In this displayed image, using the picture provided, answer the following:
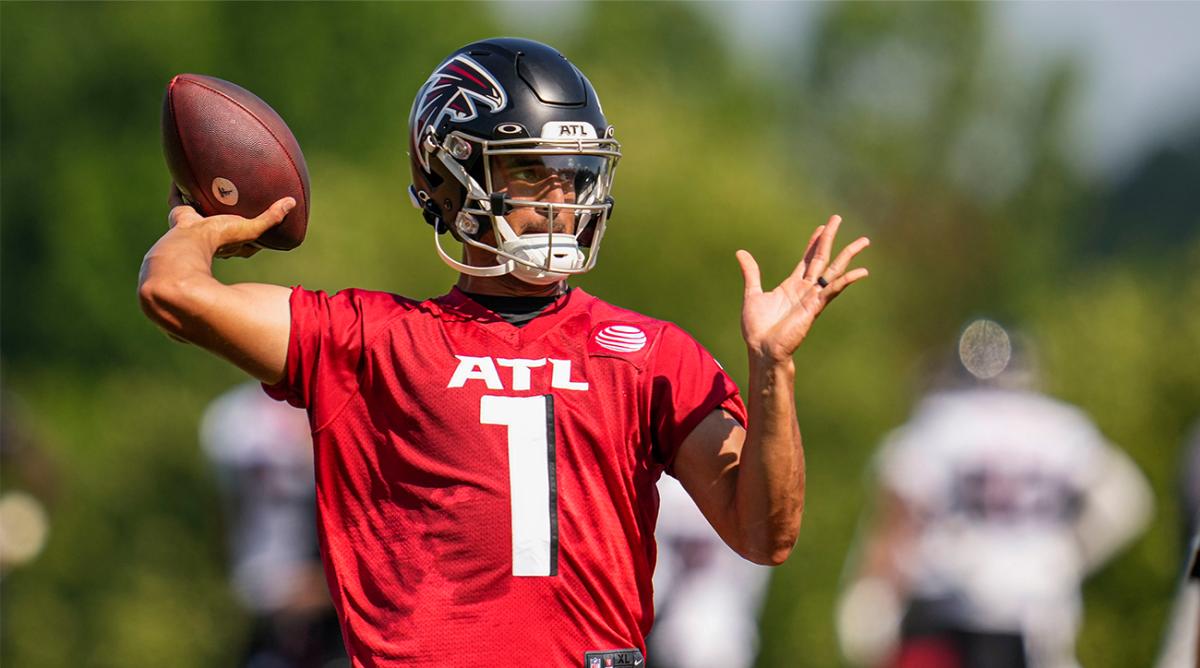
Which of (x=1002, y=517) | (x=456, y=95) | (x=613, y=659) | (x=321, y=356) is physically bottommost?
(x=1002, y=517)

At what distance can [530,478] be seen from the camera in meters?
3.78

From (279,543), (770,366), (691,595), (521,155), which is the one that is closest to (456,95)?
(521,155)

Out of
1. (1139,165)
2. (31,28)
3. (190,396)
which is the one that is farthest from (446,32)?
(1139,165)

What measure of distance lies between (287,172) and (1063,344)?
36.4 feet

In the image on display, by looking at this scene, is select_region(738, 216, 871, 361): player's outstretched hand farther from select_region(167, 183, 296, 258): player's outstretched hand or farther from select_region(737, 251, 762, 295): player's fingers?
select_region(167, 183, 296, 258): player's outstretched hand

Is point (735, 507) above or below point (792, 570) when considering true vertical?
above

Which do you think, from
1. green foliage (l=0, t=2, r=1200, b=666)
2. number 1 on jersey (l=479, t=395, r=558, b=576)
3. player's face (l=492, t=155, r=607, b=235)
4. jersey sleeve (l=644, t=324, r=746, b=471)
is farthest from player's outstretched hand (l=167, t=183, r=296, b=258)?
green foliage (l=0, t=2, r=1200, b=666)

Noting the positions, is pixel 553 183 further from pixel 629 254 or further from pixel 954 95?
pixel 954 95

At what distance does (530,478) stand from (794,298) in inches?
26.2

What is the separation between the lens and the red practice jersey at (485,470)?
374cm

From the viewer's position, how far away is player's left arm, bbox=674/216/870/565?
367 cm

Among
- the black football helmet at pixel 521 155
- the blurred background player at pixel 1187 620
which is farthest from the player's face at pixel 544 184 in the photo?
the blurred background player at pixel 1187 620

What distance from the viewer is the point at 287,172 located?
4246 mm

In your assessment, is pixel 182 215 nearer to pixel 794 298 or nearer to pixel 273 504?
pixel 794 298
